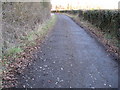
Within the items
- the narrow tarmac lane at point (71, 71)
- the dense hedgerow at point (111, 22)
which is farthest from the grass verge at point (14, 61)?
the dense hedgerow at point (111, 22)

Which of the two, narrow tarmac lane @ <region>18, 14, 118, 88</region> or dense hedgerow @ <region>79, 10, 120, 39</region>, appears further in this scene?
dense hedgerow @ <region>79, 10, 120, 39</region>

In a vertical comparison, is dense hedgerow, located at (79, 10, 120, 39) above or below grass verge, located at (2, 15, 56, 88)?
above

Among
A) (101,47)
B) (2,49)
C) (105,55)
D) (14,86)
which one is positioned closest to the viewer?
(14,86)

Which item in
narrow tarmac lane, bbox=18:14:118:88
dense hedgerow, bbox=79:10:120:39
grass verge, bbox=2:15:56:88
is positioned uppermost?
dense hedgerow, bbox=79:10:120:39

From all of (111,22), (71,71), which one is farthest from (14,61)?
(111,22)

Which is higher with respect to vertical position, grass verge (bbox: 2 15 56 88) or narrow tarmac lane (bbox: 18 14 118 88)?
grass verge (bbox: 2 15 56 88)

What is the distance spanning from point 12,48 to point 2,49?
1.93 feet

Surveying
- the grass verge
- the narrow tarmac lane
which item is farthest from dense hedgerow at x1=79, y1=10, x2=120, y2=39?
the grass verge

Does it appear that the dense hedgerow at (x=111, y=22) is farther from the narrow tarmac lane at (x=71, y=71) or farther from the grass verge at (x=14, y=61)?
the grass verge at (x=14, y=61)

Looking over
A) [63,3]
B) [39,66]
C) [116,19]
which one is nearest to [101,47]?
[116,19]

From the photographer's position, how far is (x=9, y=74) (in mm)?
5344

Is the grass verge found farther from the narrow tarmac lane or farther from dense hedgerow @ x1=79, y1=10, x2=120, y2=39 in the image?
dense hedgerow @ x1=79, y1=10, x2=120, y2=39

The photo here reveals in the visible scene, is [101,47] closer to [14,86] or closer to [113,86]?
[113,86]

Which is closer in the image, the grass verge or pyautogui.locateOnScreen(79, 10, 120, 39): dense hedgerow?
the grass verge
